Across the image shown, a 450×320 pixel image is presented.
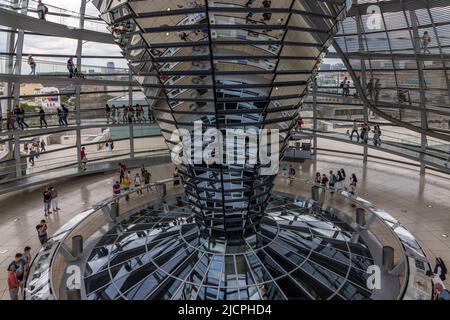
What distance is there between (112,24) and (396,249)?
10054mm

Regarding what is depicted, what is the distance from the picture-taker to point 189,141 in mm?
8922

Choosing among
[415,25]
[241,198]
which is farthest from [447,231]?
[415,25]

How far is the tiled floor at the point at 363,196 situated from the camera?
13.0m

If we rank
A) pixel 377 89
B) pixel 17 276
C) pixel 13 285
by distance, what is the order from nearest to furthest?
pixel 13 285 → pixel 17 276 → pixel 377 89

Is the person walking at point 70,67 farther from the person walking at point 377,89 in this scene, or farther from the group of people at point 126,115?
the person walking at point 377,89

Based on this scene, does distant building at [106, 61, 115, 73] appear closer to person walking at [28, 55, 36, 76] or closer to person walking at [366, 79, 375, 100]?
person walking at [28, 55, 36, 76]

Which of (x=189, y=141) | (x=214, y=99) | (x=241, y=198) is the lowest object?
(x=241, y=198)

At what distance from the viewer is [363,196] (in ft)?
57.7

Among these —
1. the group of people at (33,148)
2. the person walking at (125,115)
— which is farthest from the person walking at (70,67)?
the group of people at (33,148)

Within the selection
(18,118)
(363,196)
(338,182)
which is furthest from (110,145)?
(363,196)

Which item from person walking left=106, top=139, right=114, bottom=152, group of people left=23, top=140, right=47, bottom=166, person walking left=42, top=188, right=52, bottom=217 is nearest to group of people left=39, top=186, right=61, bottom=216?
person walking left=42, top=188, right=52, bottom=217

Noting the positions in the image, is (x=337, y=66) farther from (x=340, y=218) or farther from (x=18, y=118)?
(x=18, y=118)

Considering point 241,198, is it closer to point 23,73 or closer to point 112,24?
point 112,24

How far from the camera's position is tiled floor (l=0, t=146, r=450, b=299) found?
12984 mm
